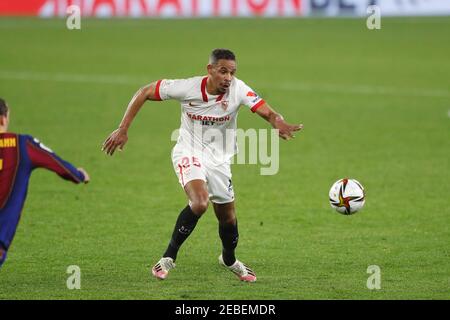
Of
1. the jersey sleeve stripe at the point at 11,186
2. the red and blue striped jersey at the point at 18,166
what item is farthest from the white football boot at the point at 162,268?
the jersey sleeve stripe at the point at 11,186

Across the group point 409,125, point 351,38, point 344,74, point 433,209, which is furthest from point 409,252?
point 351,38

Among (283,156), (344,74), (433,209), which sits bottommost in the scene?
(433,209)

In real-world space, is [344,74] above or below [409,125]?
above

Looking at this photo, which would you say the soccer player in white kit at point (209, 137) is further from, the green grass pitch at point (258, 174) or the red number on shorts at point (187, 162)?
the green grass pitch at point (258, 174)

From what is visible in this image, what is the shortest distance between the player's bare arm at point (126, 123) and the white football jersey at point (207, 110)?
0.31 ft

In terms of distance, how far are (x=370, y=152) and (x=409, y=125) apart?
2.77 m

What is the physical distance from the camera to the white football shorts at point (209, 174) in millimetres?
9289

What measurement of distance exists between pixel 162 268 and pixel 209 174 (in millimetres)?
1007

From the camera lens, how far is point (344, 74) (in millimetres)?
25703

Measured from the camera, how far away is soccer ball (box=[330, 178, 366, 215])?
9.93 metres

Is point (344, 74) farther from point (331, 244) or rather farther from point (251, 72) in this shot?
point (331, 244)

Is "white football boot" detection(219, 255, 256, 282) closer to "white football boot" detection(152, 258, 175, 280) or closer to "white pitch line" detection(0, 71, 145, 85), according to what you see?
"white football boot" detection(152, 258, 175, 280)

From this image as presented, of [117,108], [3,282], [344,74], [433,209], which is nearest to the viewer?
[3,282]

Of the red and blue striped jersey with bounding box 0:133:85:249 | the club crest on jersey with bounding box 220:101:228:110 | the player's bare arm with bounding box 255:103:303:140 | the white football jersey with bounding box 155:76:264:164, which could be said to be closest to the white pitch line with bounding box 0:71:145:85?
the white football jersey with bounding box 155:76:264:164
